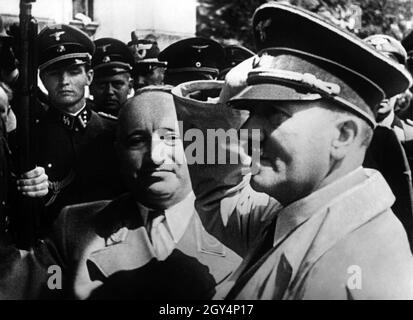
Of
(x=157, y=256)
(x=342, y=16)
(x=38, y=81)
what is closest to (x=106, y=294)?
(x=157, y=256)

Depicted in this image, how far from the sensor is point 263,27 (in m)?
3.35

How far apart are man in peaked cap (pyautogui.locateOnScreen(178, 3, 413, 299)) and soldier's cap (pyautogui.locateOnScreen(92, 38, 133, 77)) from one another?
0.51 metres

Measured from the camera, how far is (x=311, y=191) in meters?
3.31

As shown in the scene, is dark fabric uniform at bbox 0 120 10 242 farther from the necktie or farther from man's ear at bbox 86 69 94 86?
the necktie

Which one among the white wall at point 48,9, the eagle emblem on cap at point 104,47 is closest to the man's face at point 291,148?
the eagle emblem on cap at point 104,47

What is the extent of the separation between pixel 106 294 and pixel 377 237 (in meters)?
1.10

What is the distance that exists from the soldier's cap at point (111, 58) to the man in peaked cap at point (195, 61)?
0.17m

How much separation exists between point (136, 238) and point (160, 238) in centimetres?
10

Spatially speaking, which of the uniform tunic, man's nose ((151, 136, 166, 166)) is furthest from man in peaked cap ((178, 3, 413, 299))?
the uniform tunic

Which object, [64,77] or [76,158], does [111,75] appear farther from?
[76,158]

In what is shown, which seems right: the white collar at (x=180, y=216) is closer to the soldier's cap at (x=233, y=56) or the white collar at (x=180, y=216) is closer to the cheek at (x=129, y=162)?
the cheek at (x=129, y=162)

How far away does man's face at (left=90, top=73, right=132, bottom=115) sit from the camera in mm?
3582
